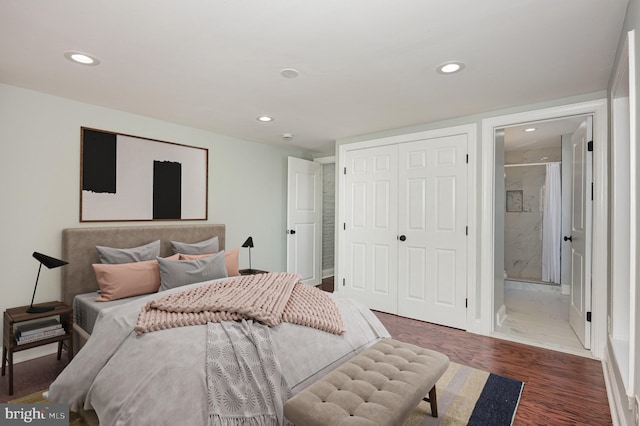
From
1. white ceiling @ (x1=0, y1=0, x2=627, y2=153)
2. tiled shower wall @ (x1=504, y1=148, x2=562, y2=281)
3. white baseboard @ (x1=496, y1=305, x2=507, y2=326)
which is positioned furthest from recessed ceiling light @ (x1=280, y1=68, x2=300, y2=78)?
tiled shower wall @ (x1=504, y1=148, x2=562, y2=281)

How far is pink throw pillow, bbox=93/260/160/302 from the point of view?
2.80 meters

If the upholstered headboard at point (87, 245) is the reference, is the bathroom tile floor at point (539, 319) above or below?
below

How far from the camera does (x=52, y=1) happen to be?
1.64m

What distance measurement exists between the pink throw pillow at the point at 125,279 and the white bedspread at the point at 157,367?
26.0 inches

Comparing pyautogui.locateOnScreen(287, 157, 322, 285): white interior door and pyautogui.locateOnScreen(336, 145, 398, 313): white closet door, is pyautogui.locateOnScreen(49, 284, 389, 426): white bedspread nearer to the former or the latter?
pyautogui.locateOnScreen(336, 145, 398, 313): white closet door

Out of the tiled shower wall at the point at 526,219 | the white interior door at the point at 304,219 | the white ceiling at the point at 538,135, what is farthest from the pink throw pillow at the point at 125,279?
the tiled shower wall at the point at 526,219

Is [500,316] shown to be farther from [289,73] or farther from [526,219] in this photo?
[289,73]

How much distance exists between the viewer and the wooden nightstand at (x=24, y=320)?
2.40 m

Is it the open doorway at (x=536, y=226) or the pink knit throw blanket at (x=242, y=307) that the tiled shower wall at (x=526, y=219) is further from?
the pink knit throw blanket at (x=242, y=307)

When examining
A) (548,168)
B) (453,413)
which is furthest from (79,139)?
(548,168)

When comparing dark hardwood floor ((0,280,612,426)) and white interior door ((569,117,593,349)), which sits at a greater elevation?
white interior door ((569,117,593,349))

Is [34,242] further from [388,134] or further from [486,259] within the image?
[486,259]

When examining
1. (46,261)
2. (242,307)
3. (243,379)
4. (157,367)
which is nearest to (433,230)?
(242,307)

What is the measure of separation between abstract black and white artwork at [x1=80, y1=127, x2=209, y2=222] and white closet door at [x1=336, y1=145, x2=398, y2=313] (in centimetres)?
195
